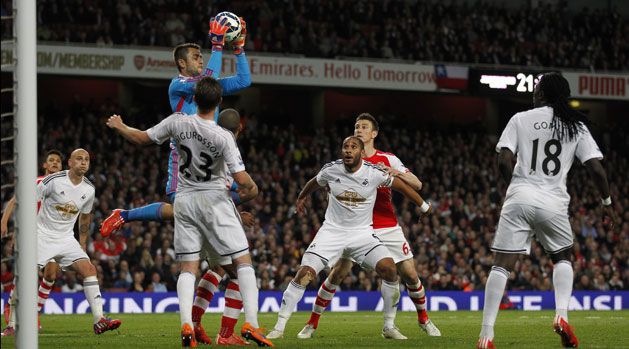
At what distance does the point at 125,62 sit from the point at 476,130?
40.1 ft

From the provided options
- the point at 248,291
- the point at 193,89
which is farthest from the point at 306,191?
the point at 248,291

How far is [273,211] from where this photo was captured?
26531 millimetres

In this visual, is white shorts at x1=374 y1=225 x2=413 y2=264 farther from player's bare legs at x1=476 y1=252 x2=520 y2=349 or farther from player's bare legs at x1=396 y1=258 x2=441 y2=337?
player's bare legs at x1=476 y1=252 x2=520 y2=349

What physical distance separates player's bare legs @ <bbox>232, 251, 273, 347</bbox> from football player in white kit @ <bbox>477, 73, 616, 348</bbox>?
1.80 metres

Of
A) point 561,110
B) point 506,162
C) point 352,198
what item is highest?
point 561,110

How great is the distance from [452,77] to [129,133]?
22838 millimetres

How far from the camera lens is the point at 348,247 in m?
10.6

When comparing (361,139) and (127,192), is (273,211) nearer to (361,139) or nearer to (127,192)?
(127,192)

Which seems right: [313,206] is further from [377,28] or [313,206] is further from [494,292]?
[494,292]

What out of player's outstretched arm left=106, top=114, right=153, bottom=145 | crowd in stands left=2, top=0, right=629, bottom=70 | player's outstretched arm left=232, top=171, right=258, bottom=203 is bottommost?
player's outstretched arm left=232, top=171, right=258, bottom=203

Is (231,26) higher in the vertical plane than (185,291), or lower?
higher

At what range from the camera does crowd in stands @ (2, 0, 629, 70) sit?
2811 cm

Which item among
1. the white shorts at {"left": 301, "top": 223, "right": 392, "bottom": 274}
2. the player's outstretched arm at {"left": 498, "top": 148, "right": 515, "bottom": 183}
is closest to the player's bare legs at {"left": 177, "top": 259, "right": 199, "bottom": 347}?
the white shorts at {"left": 301, "top": 223, "right": 392, "bottom": 274}

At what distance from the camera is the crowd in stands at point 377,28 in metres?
28.1
